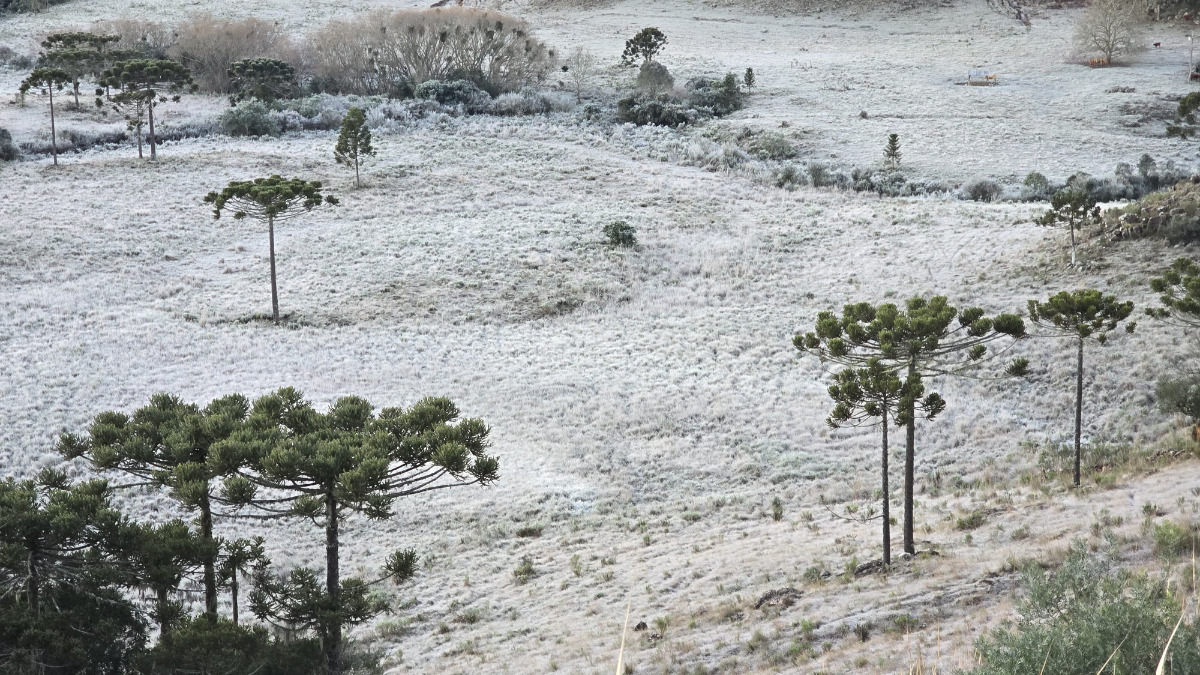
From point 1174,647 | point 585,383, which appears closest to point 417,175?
point 585,383

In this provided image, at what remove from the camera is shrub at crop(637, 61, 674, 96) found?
2586 inches

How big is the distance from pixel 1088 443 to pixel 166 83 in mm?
66455

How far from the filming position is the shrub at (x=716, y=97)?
205ft

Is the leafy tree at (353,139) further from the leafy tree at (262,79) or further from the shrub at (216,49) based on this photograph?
the shrub at (216,49)

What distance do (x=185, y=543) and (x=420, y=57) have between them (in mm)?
64761

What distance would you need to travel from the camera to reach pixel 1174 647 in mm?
5238

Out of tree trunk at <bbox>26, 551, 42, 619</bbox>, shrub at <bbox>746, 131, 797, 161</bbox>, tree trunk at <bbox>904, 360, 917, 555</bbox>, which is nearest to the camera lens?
tree trunk at <bbox>26, 551, 42, 619</bbox>

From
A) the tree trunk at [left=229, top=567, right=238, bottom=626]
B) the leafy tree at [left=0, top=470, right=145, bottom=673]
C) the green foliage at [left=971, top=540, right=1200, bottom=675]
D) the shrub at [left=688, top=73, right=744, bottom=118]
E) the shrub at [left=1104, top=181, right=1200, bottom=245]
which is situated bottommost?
the tree trunk at [left=229, top=567, right=238, bottom=626]

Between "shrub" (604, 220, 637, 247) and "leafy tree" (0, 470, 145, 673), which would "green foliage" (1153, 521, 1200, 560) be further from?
"shrub" (604, 220, 637, 247)

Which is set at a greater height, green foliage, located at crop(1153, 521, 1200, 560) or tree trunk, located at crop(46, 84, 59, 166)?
tree trunk, located at crop(46, 84, 59, 166)

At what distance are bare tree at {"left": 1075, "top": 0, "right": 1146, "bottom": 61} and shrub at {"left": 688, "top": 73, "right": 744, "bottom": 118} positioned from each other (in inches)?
1155

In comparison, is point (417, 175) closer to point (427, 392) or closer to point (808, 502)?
point (427, 392)

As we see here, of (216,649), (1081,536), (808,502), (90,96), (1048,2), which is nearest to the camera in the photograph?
(216,649)

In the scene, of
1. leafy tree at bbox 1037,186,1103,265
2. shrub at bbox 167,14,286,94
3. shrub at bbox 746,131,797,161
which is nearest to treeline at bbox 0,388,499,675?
leafy tree at bbox 1037,186,1103,265
